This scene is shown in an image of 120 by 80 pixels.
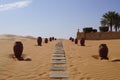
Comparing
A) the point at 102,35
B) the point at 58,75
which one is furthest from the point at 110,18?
the point at 58,75

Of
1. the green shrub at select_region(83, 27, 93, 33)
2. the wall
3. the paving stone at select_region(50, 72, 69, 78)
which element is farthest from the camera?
the green shrub at select_region(83, 27, 93, 33)

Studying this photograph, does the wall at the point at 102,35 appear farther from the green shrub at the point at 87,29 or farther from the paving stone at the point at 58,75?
the paving stone at the point at 58,75

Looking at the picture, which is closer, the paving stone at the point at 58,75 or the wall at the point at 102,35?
the paving stone at the point at 58,75

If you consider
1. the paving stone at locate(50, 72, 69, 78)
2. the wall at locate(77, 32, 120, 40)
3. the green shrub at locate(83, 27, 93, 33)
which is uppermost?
the green shrub at locate(83, 27, 93, 33)

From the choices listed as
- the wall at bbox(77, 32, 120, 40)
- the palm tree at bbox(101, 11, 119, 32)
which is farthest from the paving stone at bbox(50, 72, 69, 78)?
the palm tree at bbox(101, 11, 119, 32)

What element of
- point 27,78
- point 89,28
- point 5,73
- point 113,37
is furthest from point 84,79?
point 89,28

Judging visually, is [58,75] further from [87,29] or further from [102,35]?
[87,29]

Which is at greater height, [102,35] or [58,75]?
[102,35]

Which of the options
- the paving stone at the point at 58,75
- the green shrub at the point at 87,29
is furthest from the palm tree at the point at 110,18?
the paving stone at the point at 58,75

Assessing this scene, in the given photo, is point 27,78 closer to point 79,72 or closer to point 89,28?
point 79,72

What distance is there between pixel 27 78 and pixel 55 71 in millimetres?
1570

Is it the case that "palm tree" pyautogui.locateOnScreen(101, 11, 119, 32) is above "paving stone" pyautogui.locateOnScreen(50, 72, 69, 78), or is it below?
above

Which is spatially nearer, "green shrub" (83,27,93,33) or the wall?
the wall

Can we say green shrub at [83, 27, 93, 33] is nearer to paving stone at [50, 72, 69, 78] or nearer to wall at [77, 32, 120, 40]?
wall at [77, 32, 120, 40]
